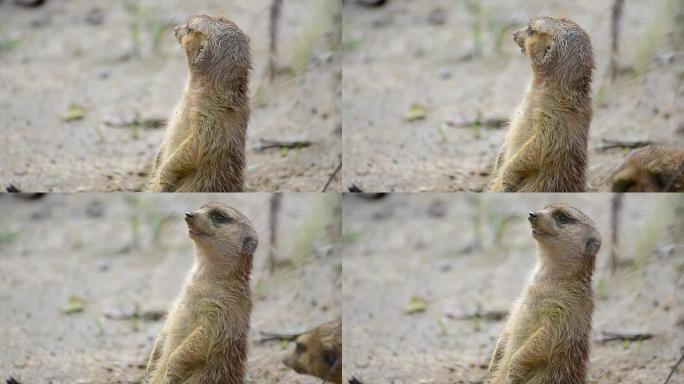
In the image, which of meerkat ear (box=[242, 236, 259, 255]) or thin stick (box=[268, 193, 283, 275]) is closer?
meerkat ear (box=[242, 236, 259, 255])

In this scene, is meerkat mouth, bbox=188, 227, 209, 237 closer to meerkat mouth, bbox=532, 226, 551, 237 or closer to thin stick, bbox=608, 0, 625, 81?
meerkat mouth, bbox=532, 226, 551, 237

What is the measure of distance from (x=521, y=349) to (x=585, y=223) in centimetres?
58

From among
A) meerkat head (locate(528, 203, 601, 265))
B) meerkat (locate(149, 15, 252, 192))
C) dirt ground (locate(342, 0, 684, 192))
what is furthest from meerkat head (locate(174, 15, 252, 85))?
meerkat head (locate(528, 203, 601, 265))

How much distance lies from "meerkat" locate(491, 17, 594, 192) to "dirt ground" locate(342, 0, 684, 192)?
13 cm

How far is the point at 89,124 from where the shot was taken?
4.63m

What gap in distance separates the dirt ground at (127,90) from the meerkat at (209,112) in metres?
0.12

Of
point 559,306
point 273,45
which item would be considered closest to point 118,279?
point 273,45

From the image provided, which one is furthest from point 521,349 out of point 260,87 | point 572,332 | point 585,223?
point 260,87

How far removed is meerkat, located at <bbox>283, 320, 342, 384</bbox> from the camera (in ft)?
15.3

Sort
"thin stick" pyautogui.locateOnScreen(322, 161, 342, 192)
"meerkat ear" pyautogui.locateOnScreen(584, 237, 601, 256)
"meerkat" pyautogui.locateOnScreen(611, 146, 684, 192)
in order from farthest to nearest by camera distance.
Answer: "thin stick" pyautogui.locateOnScreen(322, 161, 342, 192)
"meerkat" pyautogui.locateOnScreen(611, 146, 684, 192)
"meerkat ear" pyautogui.locateOnScreen(584, 237, 601, 256)

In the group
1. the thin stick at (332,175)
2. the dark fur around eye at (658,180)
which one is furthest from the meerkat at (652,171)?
the thin stick at (332,175)

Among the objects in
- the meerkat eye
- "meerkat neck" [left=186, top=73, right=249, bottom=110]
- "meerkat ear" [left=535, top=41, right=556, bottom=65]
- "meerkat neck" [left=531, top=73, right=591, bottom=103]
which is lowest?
the meerkat eye

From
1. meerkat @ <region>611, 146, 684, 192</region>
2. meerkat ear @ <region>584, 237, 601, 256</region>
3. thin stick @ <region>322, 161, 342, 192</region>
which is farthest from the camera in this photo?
thin stick @ <region>322, 161, 342, 192</region>

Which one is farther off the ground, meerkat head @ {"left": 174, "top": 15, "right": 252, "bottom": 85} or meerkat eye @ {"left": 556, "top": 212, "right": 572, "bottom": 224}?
meerkat head @ {"left": 174, "top": 15, "right": 252, "bottom": 85}
